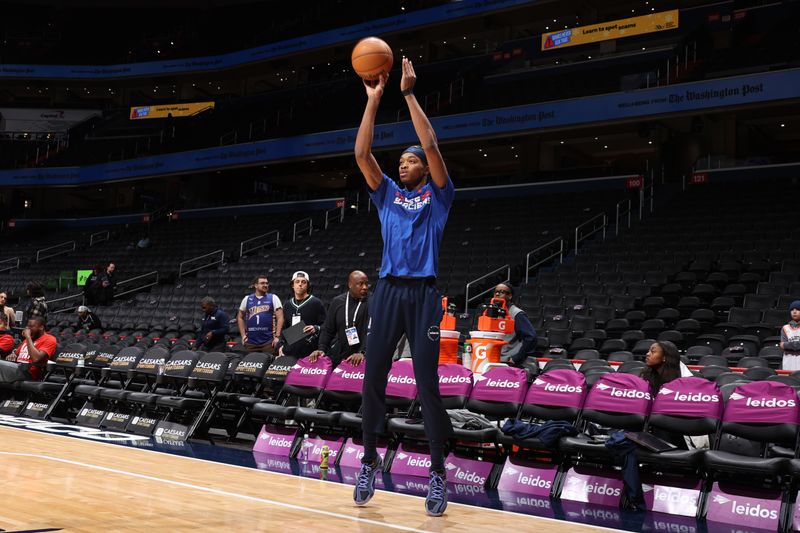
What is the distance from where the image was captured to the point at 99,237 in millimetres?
28453

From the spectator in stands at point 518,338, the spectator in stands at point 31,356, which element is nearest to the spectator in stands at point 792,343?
the spectator in stands at point 518,338

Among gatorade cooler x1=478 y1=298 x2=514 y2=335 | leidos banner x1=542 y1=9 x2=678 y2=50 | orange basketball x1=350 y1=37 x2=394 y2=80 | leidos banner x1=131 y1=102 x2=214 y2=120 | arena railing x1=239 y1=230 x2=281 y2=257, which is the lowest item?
gatorade cooler x1=478 y1=298 x2=514 y2=335

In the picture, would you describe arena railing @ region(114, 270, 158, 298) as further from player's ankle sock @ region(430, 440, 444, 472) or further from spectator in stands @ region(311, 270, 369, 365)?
player's ankle sock @ region(430, 440, 444, 472)

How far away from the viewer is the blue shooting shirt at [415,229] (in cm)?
396

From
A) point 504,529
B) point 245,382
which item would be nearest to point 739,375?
point 504,529

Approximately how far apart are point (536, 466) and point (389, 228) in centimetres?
221

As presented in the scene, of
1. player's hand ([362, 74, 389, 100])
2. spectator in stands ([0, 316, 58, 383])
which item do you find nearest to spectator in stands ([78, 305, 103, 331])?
spectator in stands ([0, 316, 58, 383])

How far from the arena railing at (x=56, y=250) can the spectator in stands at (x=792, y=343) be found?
24503mm

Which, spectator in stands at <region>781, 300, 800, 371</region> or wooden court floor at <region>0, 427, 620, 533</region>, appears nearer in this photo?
wooden court floor at <region>0, 427, 620, 533</region>

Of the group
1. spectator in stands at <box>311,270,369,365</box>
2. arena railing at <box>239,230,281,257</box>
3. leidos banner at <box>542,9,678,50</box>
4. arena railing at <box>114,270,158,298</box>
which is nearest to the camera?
spectator in stands at <box>311,270,369,365</box>

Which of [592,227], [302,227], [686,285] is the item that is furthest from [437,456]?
[302,227]

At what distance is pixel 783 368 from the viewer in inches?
328

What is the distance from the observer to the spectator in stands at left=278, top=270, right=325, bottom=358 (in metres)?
7.72

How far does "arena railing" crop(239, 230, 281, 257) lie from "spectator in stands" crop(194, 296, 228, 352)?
12.4 meters
